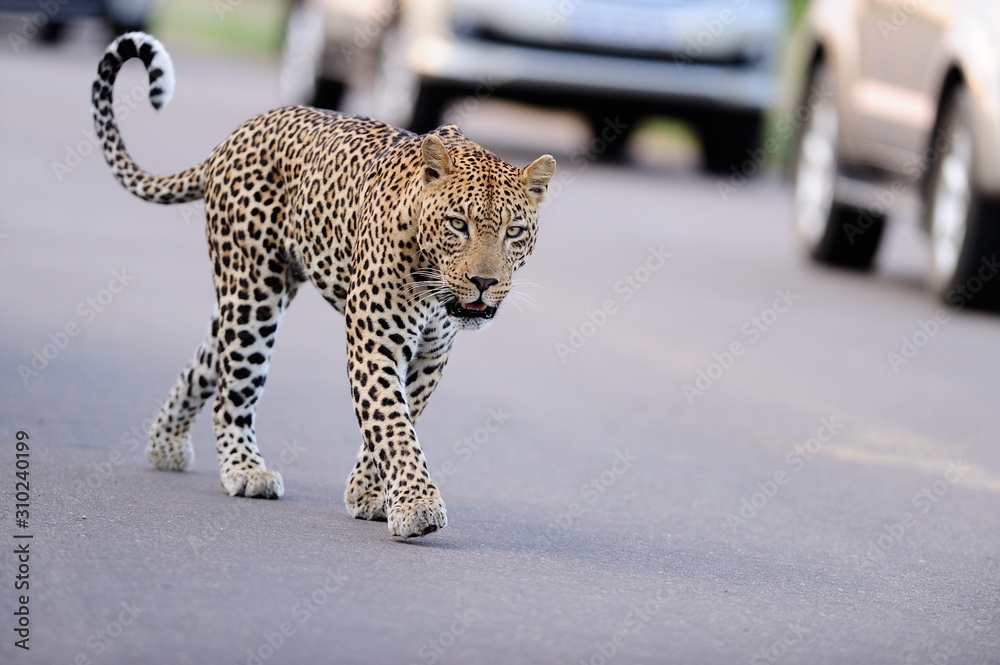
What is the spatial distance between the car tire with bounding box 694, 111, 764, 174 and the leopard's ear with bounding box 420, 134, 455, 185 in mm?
12208

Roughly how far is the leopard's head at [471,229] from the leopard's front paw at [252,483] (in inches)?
39.4

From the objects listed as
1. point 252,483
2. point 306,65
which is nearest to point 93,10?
point 306,65

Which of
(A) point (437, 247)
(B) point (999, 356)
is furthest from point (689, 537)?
(B) point (999, 356)

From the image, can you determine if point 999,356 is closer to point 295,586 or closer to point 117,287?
point 117,287

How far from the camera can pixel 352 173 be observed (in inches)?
259

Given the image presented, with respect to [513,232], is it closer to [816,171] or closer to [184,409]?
[184,409]

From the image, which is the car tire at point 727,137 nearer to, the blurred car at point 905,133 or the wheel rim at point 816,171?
the blurred car at point 905,133

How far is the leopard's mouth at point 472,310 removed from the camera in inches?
237

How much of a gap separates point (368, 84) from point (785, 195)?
434 centimetres

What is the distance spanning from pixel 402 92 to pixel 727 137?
317cm

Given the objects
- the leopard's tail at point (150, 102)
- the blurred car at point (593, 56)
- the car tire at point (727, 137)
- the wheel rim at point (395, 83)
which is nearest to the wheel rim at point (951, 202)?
the blurred car at point (593, 56)

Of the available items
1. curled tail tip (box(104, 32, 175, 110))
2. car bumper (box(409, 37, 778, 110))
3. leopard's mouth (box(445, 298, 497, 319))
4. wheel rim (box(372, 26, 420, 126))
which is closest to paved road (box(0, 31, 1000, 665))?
leopard's mouth (box(445, 298, 497, 319))

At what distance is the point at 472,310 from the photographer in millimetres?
6020

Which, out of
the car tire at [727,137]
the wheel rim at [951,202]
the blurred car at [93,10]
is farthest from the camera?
the blurred car at [93,10]
